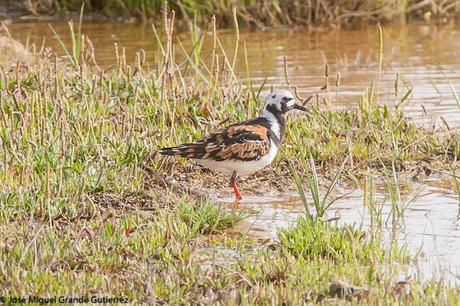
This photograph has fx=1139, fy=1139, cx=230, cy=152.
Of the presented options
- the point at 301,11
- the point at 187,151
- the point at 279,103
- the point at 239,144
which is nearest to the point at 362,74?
the point at 301,11

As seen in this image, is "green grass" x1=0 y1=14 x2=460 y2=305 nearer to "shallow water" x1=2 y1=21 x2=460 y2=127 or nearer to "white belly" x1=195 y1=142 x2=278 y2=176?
"white belly" x1=195 y1=142 x2=278 y2=176

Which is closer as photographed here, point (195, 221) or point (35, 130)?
point (195, 221)

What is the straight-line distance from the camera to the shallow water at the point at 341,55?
37.7 ft

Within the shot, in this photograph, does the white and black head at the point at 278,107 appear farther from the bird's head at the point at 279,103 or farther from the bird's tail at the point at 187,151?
the bird's tail at the point at 187,151

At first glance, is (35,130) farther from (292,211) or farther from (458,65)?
(458,65)

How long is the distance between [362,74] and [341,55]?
1.21m

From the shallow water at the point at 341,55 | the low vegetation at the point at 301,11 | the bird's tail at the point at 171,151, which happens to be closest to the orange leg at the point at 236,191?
the bird's tail at the point at 171,151

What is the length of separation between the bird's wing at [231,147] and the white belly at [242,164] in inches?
1.2

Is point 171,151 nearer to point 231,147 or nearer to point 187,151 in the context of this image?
point 187,151

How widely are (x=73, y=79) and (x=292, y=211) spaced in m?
3.35

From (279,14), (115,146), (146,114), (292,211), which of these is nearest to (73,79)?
(146,114)

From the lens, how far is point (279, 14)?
15953 mm

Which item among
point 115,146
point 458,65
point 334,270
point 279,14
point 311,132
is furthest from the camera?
point 279,14

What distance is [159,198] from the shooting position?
7859 millimetres
